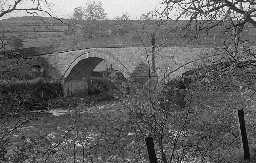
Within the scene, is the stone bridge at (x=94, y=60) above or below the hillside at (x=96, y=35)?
below

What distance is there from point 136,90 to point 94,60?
20.2 metres

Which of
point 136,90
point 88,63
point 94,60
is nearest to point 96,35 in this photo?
point 94,60

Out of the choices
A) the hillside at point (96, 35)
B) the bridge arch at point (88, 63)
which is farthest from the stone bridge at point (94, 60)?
the hillside at point (96, 35)

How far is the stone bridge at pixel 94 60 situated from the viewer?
62.5 feet

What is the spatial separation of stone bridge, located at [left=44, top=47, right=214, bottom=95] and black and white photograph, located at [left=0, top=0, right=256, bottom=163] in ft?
0.25

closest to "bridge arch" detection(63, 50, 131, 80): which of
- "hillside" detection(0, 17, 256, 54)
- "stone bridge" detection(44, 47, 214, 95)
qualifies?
"stone bridge" detection(44, 47, 214, 95)

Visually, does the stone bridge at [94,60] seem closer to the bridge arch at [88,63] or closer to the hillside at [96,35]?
the bridge arch at [88,63]

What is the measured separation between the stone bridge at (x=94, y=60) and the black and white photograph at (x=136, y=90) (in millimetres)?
77

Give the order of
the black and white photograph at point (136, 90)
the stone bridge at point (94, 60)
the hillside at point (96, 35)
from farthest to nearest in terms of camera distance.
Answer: the stone bridge at point (94, 60) < the hillside at point (96, 35) < the black and white photograph at point (136, 90)

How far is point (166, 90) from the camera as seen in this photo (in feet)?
23.8

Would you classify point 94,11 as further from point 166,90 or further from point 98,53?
point 166,90

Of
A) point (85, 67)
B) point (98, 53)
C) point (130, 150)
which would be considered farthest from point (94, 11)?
point (130, 150)

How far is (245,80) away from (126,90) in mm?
2419

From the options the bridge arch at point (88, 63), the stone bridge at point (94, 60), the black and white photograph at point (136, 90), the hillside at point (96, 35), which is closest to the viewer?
the black and white photograph at point (136, 90)
